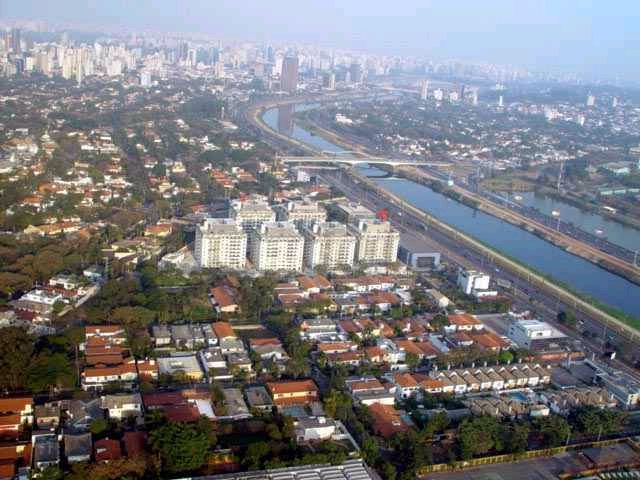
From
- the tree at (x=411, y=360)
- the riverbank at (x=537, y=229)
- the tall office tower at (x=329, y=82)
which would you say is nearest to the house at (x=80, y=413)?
the tree at (x=411, y=360)

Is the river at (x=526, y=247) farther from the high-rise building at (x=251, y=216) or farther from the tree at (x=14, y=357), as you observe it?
the tree at (x=14, y=357)

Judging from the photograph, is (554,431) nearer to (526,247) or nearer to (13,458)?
(13,458)

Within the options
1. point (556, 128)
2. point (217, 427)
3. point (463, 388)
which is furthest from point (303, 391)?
point (556, 128)

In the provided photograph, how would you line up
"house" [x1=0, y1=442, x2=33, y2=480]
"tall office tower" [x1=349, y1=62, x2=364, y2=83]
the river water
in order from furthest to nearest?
"tall office tower" [x1=349, y1=62, x2=364, y2=83], the river water, "house" [x1=0, y1=442, x2=33, y2=480]

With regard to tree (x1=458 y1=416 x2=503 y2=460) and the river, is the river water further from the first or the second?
tree (x1=458 y1=416 x2=503 y2=460)

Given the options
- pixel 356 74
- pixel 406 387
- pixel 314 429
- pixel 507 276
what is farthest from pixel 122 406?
pixel 356 74

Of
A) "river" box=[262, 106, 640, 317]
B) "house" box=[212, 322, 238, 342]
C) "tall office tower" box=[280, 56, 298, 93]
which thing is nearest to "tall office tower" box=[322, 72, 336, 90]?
"tall office tower" box=[280, 56, 298, 93]
